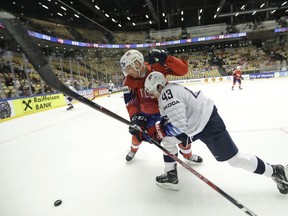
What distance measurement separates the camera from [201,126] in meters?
1.44

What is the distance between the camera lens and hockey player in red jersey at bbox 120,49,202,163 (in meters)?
1.70

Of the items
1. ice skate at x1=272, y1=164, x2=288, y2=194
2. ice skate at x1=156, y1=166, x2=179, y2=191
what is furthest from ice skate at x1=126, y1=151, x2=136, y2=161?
ice skate at x1=272, y1=164, x2=288, y2=194

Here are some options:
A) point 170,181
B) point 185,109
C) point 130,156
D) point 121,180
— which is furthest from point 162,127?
point 130,156

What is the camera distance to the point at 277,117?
3705 mm

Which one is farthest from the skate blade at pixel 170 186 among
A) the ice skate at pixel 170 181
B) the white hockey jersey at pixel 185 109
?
the white hockey jersey at pixel 185 109

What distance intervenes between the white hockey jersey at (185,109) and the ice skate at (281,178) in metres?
0.64

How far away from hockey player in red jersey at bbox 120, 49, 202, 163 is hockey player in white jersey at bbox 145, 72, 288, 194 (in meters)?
0.22

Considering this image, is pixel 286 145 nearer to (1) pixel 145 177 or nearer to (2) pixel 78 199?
(1) pixel 145 177

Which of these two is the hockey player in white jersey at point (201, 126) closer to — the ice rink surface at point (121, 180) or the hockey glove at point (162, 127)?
the hockey glove at point (162, 127)

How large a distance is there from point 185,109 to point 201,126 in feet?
0.53

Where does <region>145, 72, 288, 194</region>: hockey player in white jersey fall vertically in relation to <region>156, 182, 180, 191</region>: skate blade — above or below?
above

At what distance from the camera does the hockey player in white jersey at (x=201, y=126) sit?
1417 mm

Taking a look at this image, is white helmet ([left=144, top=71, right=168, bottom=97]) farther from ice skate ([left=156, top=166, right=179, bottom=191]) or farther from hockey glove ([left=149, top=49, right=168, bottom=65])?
ice skate ([left=156, top=166, right=179, bottom=191])

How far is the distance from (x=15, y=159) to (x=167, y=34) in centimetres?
2544
